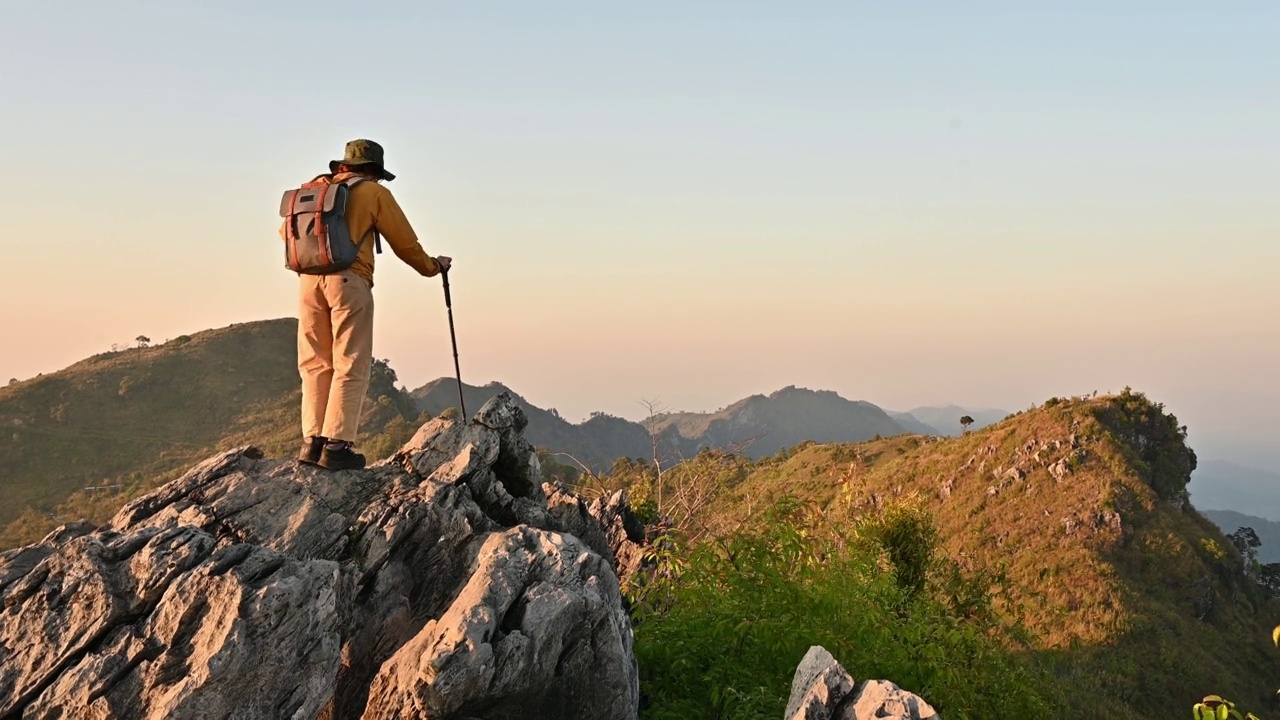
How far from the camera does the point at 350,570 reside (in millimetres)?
7695

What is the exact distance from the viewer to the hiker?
8.65 m

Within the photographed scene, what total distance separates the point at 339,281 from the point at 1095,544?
50519 mm

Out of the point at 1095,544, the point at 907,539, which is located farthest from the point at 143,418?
the point at 1095,544

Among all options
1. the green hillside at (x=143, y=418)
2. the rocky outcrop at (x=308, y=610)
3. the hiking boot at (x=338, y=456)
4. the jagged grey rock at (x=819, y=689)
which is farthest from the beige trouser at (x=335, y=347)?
the green hillside at (x=143, y=418)

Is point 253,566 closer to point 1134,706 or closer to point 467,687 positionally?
point 467,687

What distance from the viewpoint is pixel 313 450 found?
920cm

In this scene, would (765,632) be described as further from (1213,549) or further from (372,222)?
(1213,549)

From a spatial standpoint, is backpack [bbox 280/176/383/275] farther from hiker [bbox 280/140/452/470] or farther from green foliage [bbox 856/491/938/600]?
green foliage [bbox 856/491/938/600]

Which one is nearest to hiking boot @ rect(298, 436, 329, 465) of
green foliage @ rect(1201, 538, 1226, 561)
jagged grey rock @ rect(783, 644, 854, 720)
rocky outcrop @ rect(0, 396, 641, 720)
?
rocky outcrop @ rect(0, 396, 641, 720)

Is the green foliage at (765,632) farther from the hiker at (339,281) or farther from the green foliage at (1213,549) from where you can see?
the green foliage at (1213,549)

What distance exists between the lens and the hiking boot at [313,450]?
9.16 m

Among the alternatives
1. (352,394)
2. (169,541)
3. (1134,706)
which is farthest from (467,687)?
(1134,706)

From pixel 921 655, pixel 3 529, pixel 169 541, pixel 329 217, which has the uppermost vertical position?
pixel 329 217

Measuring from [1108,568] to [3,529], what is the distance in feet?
226
